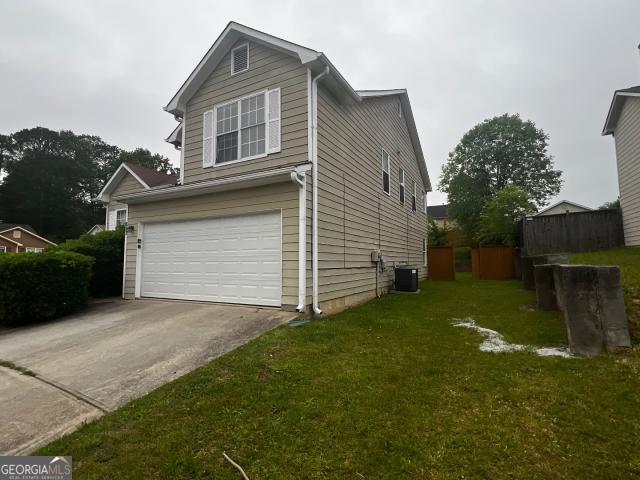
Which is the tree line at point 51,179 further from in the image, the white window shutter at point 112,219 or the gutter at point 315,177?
the gutter at point 315,177

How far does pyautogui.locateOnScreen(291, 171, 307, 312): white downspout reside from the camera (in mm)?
6094

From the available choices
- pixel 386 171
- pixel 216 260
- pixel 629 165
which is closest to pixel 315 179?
pixel 216 260

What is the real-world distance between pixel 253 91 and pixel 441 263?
12597 millimetres

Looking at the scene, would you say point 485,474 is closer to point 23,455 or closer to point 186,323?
point 23,455

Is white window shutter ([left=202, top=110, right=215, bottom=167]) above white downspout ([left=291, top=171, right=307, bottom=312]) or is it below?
above

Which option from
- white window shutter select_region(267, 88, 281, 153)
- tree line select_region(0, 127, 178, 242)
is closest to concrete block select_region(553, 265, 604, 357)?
white window shutter select_region(267, 88, 281, 153)

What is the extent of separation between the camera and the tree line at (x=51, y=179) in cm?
4088

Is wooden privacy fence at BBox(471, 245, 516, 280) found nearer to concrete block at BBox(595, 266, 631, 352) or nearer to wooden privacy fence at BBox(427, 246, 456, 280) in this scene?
wooden privacy fence at BBox(427, 246, 456, 280)

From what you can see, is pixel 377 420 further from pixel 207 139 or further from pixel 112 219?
pixel 112 219

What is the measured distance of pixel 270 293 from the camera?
6.56 metres

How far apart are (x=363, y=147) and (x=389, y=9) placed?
194 inches

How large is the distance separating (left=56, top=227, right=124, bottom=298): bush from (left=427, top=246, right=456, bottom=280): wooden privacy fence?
13.7 meters

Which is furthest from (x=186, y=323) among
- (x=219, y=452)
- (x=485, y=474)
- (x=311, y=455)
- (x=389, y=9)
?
(x=389, y=9)

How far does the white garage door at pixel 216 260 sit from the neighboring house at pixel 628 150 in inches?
485
